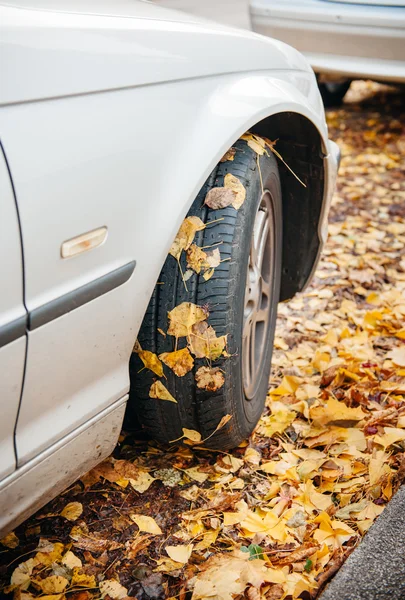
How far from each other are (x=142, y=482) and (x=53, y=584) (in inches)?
16.0

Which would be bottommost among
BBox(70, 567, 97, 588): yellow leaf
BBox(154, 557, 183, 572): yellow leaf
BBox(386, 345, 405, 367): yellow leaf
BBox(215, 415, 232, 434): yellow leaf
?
BBox(386, 345, 405, 367): yellow leaf

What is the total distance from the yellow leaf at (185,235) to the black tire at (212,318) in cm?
2

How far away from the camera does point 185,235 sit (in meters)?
1.69

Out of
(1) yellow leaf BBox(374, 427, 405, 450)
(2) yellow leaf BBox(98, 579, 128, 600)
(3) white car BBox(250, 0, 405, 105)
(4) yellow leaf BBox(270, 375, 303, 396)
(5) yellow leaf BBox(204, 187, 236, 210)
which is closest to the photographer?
(2) yellow leaf BBox(98, 579, 128, 600)

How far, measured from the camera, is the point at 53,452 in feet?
4.59

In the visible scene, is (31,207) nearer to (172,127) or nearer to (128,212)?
(128,212)

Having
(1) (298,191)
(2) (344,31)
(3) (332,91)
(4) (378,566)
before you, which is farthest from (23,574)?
(3) (332,91)

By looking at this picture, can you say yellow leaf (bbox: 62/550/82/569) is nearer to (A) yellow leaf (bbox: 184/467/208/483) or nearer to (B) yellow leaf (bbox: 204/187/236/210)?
(A) yellow leaf (bbox: 184/467/208/483)

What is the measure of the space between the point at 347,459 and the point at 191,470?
50 centimetres

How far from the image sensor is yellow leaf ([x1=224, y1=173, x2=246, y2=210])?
1.75 meters

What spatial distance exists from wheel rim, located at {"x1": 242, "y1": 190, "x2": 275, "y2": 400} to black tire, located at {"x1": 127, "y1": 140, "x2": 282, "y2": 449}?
17 cm

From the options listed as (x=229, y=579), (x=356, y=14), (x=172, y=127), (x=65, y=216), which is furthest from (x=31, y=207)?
(x=356, y=14)

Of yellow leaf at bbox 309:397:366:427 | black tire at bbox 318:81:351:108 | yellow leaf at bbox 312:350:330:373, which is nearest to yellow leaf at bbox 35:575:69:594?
yellow leaf at bbox 309:397:366:427

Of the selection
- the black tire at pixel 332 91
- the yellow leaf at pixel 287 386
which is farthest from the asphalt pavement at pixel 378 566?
the black tire at pixel 332 91
